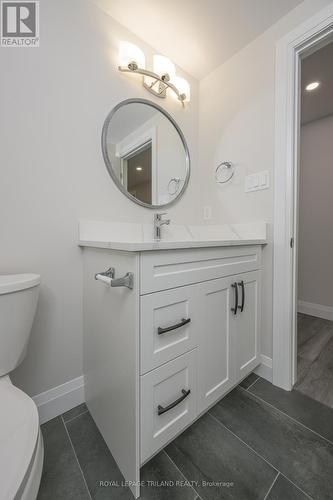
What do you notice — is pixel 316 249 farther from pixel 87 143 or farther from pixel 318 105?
pixel 87 143

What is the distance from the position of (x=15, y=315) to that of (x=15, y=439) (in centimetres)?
41

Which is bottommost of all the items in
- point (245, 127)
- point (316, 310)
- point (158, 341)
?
point (316, 310)

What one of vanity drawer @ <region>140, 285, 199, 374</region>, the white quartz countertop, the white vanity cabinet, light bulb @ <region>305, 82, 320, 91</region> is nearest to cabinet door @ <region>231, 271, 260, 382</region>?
the white vanity cabinet

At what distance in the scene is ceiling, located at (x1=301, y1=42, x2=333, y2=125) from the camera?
4.98 ft

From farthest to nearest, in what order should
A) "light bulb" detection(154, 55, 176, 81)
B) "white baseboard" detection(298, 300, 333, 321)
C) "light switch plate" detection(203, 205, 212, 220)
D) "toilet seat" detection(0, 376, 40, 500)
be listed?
"white baseboard" detection(298, 300, 333, 321), "light switch plate" detection(203, 205, 212, 220), "light bulb" detection(154, 55, 176, 81), "toilet seat" detection(0, 376, 40, 500)

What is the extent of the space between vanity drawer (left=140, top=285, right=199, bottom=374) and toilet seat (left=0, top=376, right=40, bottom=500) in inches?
12.6

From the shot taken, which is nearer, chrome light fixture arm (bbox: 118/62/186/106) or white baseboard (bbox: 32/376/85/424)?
white baseboard (bbox: 32/376/85/424)

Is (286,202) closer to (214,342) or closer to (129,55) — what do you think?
(214,342)

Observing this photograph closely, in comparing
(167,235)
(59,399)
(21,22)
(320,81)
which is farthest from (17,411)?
(320,81)

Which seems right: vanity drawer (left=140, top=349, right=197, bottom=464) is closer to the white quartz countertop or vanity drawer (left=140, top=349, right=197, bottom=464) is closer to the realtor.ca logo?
the white quartz countertop

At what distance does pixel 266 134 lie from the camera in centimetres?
126

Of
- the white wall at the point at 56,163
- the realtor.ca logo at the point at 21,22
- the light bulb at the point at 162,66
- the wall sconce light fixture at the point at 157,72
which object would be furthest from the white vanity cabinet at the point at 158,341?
the light bulb at the point at 162,66

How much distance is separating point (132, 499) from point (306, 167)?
3.06 m

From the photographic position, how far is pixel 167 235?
145 centimetres
